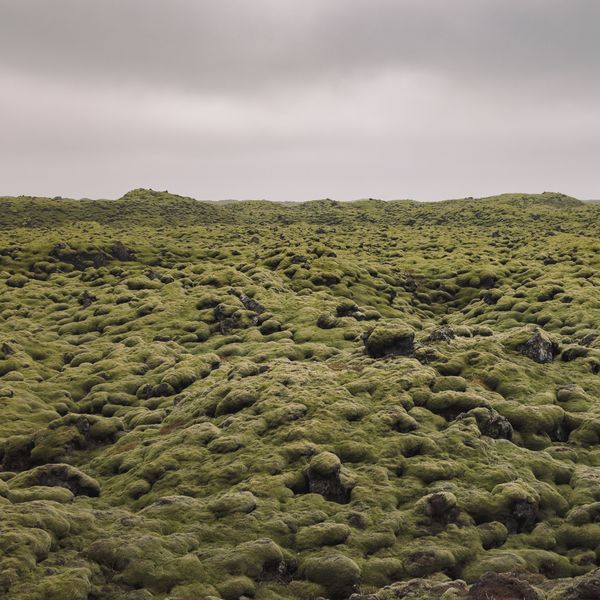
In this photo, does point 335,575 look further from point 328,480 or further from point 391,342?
point 391,342

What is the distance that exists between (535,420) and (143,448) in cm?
2158

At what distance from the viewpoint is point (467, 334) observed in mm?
44750

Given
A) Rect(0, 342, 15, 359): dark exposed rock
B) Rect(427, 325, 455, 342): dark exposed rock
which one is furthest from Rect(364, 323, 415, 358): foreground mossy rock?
Rect(0, 342, 15, 359): dark exposed rock

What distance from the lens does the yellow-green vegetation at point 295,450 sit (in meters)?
20.2

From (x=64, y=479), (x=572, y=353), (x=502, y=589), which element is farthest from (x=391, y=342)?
(x=502, y=589)

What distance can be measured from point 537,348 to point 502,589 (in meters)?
27.0

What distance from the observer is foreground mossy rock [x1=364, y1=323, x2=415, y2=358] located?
128 feet

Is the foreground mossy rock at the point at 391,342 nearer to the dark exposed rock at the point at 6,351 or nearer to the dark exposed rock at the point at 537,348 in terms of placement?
the dark exposed rock at the point at 537,348

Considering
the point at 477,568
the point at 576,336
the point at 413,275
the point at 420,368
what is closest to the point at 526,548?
the point at 477,568

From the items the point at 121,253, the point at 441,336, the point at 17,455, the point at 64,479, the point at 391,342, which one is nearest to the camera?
the point at 64,479

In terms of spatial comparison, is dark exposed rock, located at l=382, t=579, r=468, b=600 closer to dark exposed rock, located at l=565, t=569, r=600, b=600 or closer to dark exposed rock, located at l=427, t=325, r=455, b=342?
dark exposed rock, located at l=565, t=569, r=600, b=600

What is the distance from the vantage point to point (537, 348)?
129ft

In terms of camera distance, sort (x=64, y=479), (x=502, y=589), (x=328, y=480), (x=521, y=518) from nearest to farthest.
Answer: (x=502, y=589) → (x=521, y=518) → (x=328, y=480) → (x=64, y=479)

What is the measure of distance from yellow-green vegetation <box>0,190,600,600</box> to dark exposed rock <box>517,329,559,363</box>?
165mm
